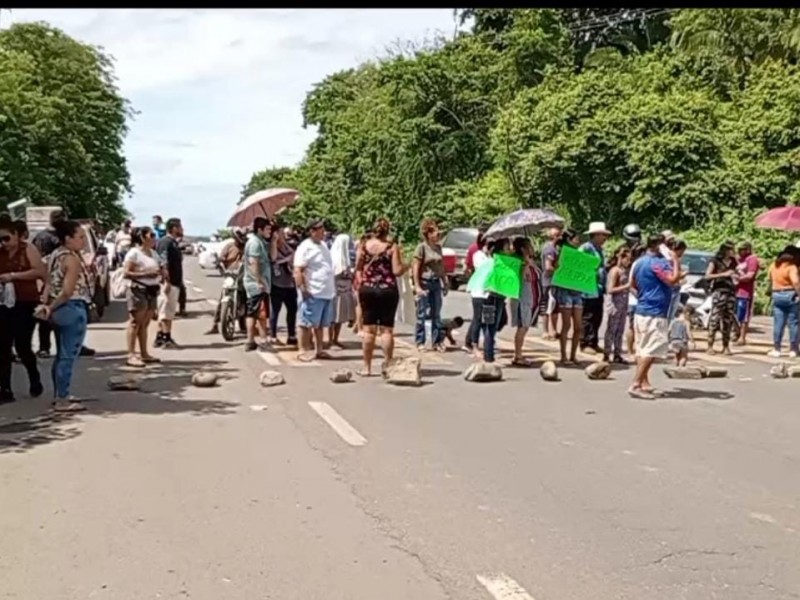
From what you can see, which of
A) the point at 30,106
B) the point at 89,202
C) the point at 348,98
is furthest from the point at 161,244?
the point at 348,98

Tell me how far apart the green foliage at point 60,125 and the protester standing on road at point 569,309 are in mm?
26797

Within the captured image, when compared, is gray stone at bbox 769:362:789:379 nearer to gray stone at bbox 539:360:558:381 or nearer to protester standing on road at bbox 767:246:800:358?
protester standing on road at bbox 767:246:800:358

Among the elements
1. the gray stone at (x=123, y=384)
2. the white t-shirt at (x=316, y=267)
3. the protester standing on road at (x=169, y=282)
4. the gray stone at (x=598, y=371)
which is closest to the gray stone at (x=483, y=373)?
the gray stone at (x=598, y=371)

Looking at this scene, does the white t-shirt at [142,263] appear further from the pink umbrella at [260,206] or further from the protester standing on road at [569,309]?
the pink umbrella at [260,206]

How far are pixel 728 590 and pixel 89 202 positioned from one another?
4999cm

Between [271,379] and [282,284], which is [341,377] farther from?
[282,284]

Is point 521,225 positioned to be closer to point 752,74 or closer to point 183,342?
point 183,342

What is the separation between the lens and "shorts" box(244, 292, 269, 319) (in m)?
14.5

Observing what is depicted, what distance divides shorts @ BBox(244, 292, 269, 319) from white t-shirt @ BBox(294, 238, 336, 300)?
1.06 metres

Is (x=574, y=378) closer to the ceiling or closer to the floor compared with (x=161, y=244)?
closer to the floor

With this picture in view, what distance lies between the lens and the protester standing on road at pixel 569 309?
13625 mm

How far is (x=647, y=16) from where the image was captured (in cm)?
5181

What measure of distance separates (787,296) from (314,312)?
679 centimetres

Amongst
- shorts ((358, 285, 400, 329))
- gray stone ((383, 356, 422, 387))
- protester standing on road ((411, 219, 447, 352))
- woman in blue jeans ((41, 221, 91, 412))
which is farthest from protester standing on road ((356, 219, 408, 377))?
woman in blue jeans ((41, 221, 91, 412))
